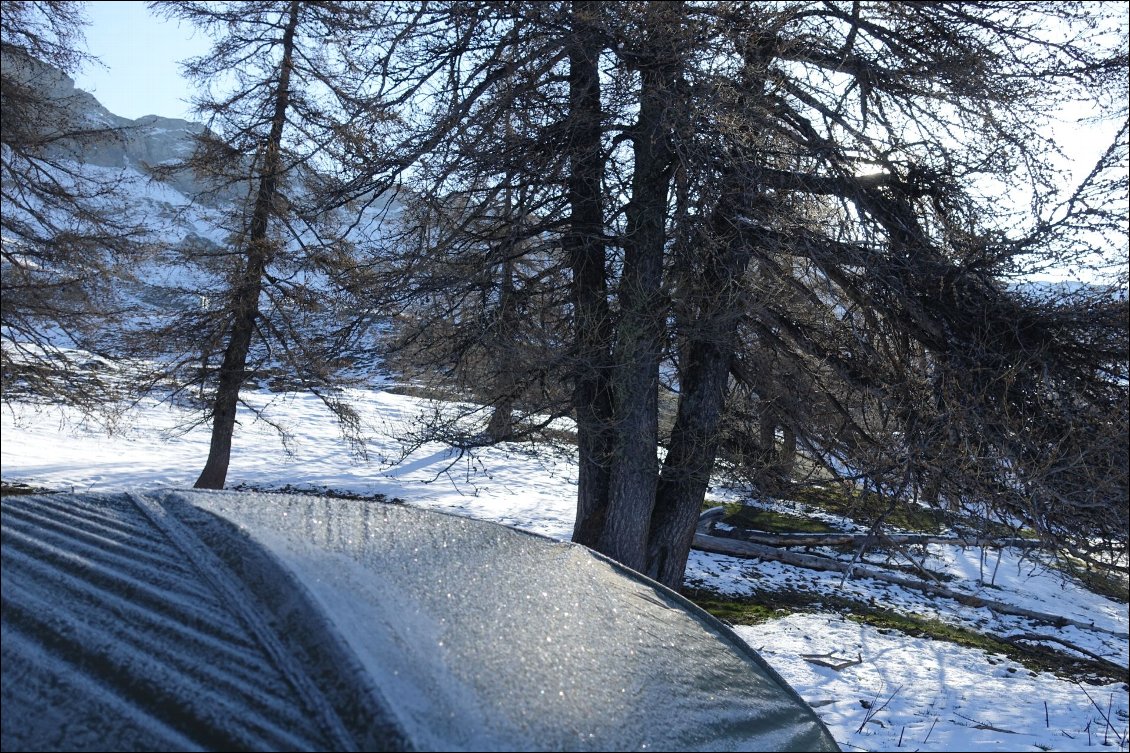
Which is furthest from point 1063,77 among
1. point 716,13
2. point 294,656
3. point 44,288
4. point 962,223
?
point 44,288

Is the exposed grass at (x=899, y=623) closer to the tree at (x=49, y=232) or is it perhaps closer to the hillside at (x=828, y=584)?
the hillside at (x=828, y=584)

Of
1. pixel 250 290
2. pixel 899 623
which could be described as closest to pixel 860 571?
pixel 899 623

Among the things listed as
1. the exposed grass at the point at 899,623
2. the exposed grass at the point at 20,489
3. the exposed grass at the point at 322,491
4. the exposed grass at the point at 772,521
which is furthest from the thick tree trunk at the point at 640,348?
the exposed grass at the point at 20,489

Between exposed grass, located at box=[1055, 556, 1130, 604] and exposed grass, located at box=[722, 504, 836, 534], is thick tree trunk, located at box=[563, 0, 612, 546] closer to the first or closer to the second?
exposed grass, located at box=[1055, 556, 1130, 604]

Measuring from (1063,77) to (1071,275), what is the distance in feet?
6.62

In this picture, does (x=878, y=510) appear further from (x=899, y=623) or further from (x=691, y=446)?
(x=899, y=623)

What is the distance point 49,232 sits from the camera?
11523 mm

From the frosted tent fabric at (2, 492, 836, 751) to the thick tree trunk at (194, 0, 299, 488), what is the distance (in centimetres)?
1037

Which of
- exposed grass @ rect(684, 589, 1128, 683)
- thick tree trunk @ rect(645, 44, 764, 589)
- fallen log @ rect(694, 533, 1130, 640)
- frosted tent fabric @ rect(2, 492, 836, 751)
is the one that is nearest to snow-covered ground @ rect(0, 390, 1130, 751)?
fallen log @ rect(694, 533, 1130, 640)

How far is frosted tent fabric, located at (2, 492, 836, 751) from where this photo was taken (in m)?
1.51

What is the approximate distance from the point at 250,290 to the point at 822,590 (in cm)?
983

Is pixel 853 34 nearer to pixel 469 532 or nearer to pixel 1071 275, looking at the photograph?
pixel 1071 275

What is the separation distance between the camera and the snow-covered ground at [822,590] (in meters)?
5.89

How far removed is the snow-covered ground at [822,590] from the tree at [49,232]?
1.10 meters
